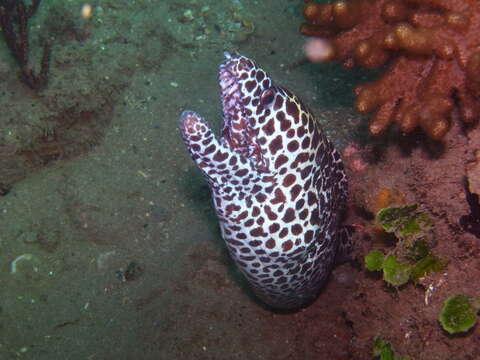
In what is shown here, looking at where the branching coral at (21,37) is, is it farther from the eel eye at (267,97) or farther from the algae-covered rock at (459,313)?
the algae-covered rock at (459,313)

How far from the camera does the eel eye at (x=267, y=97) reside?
8.91 ft

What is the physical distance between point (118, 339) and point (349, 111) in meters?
3.83

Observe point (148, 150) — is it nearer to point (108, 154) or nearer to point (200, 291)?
point (108, 154)

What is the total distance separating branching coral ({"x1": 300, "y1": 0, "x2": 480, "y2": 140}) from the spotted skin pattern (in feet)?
2.24

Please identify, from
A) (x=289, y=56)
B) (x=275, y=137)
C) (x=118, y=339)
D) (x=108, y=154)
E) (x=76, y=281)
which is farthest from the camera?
(x=289, y=56)

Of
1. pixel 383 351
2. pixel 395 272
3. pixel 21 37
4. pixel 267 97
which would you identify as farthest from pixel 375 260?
pixel 21 37

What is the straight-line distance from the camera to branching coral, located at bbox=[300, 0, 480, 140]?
277 centimetres

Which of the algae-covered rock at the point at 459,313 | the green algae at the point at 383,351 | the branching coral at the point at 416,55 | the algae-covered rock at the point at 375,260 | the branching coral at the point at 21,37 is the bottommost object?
the green algae at the point at 383,351

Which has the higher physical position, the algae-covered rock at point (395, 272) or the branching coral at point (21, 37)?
the branching coral at point (21, 37)

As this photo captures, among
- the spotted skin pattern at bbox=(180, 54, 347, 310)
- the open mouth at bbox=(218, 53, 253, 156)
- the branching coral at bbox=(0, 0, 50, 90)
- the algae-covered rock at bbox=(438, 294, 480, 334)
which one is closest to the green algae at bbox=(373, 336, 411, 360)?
the algae-covered rock at bbox=(438, 294, 480, 334)

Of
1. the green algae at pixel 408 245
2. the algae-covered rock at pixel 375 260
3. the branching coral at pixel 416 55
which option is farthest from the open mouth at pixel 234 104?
the algae-covered rock at pixel 375 260

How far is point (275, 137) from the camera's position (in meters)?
2.77

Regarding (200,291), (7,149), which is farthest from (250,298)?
(7,149)

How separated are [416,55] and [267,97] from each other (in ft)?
4.40
